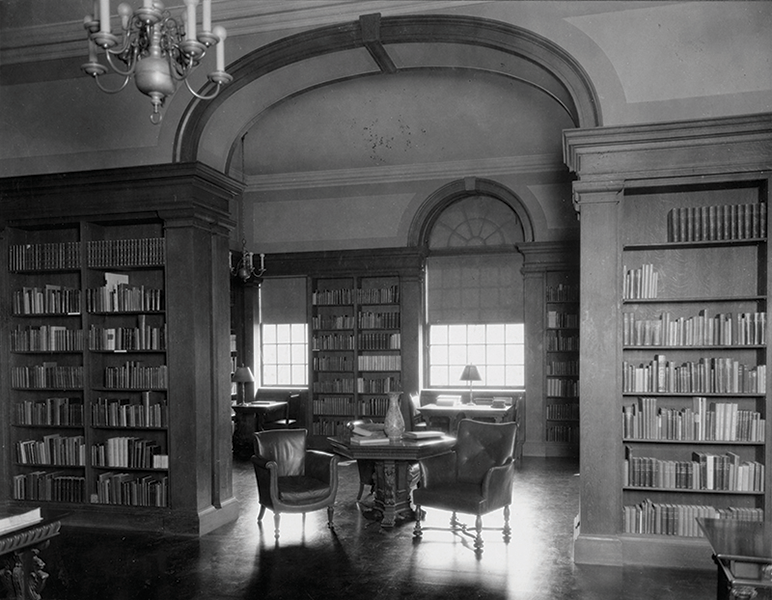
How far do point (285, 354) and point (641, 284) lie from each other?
7296 millimetres

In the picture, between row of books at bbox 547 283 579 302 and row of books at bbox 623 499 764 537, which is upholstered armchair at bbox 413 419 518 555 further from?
row of books at bbox 547 283 579 302

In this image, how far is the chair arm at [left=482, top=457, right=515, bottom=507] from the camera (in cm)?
554

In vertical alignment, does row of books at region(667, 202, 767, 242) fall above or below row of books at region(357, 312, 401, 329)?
above

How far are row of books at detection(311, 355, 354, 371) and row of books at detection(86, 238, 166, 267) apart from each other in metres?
4.81

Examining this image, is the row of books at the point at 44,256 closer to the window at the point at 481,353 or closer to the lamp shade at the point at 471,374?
the lamp shade at the point at 471,374

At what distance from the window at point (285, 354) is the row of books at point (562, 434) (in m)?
4.15

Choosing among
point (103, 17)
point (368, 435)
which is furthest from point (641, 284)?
point (103, 17)

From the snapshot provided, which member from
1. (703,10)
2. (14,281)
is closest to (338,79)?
(703,10)

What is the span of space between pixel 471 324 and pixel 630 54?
19.3 feet

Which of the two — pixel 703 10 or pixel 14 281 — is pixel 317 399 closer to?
pixel 14 281

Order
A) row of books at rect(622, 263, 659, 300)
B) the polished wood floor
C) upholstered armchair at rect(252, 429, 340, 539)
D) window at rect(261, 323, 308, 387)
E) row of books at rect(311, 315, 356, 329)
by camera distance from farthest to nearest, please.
Result: window at rect(261, 323, 308, 387) → row of books at rect(311, 315, 356, 329) → upholstered armchair at rect(252, 429, 340, 539) → row of books at rect(622, 263, 659, 300) → the polished wood floor

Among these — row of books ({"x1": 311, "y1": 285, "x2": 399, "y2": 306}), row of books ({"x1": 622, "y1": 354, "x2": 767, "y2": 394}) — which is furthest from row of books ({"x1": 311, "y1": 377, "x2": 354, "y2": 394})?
row of books ({"x1": 622, "y1": 354, "x2": 767, "y2": 394})

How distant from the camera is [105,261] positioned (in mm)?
6316

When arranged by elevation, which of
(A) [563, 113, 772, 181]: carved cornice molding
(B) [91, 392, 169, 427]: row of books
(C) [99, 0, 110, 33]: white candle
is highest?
(C) [99, 0, 110, 33]: white candle
